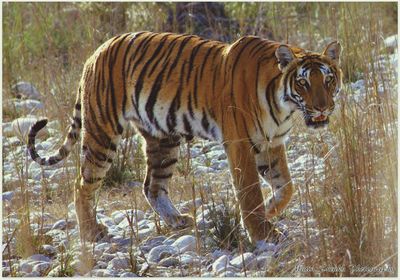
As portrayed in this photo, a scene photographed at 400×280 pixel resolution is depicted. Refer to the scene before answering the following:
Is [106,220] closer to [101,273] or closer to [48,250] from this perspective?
[48,250]

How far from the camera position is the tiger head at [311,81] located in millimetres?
6363

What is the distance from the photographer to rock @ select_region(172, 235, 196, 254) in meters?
Answer: 6.35

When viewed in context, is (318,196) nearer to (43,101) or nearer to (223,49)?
(223,49)

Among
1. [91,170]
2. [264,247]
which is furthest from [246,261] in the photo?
[91,170]

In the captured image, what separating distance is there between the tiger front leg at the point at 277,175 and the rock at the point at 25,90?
5413 mm

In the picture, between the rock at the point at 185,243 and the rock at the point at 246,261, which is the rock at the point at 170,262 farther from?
the rock at the point at 246,261

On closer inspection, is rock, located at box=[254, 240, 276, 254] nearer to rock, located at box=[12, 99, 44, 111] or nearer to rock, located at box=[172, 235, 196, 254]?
rock, located at box=[172, 235, 196, 254]

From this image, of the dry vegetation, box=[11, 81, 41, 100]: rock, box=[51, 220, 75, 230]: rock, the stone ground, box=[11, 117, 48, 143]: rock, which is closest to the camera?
the dry vegetation

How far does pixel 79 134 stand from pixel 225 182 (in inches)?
47.5

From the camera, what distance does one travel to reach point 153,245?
21.9 feet

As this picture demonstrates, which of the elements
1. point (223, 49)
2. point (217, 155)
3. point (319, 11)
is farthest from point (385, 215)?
point (319, 11)

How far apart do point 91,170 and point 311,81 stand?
1.81m

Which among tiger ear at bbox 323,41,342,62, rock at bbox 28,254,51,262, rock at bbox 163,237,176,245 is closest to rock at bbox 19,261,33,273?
rock at bbox 28,254,51,262

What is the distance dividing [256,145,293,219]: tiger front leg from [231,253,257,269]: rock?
0.78 metres
